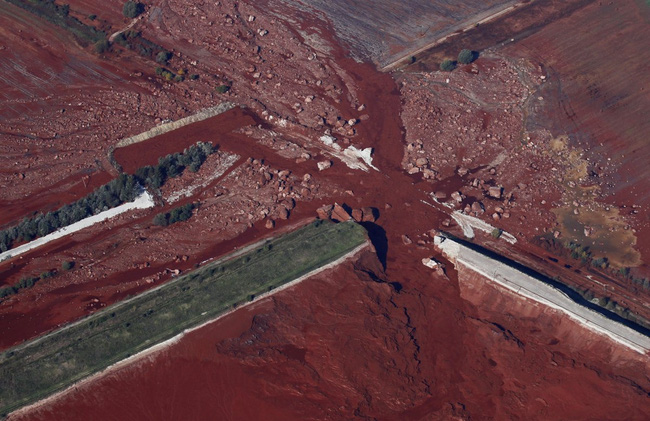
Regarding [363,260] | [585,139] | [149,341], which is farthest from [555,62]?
[149,341]

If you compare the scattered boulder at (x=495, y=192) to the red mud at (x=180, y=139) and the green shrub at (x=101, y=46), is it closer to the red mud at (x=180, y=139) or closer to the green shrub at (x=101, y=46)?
the red mud at (x=180, y=139)

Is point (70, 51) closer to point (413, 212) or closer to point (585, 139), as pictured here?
point (413, 212)

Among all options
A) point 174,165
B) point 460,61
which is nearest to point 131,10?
point 174,165

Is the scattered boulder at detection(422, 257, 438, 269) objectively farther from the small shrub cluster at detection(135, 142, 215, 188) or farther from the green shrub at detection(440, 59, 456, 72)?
the green shrub at detection(440, 59, 456, 72)

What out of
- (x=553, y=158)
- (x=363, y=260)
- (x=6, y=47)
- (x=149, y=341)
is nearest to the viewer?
(x=149, y=341)

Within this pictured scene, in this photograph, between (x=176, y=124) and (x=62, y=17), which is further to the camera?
(x=62, y=17)

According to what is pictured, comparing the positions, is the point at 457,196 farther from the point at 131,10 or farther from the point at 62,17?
the point at 62,17
